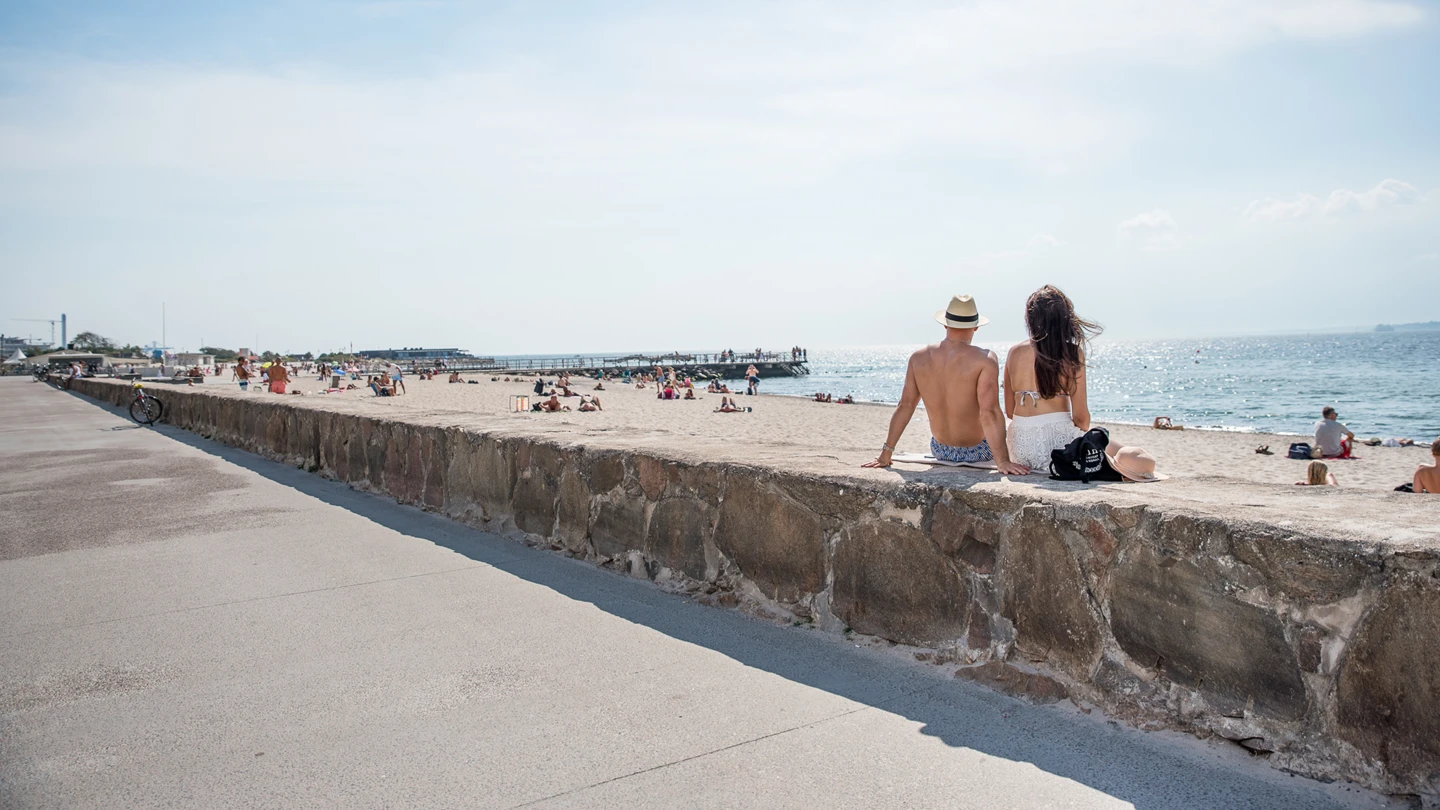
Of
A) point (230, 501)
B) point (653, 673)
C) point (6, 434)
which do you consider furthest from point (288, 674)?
point (6, 434)

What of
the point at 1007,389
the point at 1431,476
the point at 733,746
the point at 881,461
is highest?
the point at 1007,389

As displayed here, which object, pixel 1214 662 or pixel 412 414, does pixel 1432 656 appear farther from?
pixel 412 414

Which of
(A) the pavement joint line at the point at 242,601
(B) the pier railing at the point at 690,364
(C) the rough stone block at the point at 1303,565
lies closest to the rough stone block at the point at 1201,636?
(C) the rough stone block at the point at 1303,565

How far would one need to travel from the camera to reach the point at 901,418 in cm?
441

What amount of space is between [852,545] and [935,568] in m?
0.37

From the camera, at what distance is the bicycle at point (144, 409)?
1539cm

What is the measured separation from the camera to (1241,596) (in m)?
2.39

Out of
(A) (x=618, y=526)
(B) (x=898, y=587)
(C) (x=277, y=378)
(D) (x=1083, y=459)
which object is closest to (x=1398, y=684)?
(D) (x=1083, y=459)

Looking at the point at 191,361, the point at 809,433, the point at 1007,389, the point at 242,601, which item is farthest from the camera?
the point at 191,361

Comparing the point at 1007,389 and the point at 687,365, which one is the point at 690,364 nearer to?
the point at 687,365

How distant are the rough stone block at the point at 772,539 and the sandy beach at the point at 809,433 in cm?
33

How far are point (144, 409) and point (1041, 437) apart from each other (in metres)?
15.7

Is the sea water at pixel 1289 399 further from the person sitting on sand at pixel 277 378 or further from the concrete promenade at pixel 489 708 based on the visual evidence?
the person sitting on sand at pixel 277 378

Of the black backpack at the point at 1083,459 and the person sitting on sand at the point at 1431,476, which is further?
the person sitting on sand at the point at 1431,476
